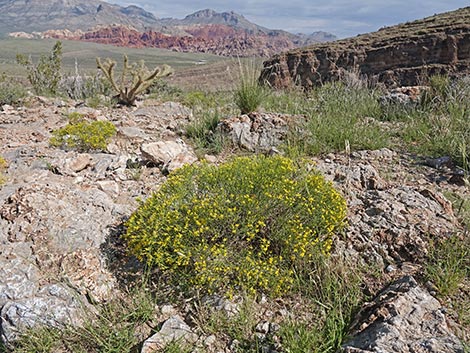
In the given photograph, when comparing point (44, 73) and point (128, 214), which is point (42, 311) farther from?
point (44, 73)

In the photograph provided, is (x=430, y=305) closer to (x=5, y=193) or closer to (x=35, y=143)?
(x=5, y=193)

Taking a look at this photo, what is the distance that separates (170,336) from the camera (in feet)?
7.16

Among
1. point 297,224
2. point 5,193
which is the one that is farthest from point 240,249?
point 5,193

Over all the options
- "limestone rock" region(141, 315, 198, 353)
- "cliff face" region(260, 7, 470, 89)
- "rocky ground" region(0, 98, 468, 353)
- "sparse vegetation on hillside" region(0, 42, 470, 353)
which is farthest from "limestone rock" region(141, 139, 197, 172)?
"cliff face" region(260, 7, 470, 89)

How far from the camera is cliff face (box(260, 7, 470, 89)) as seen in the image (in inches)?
807

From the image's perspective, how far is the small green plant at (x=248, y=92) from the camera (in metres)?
5.86

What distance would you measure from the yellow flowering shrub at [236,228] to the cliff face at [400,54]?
16.0m

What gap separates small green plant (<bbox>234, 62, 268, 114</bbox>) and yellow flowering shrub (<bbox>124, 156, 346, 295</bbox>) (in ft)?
10.5

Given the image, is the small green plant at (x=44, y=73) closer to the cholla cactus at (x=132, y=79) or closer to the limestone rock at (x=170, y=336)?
the cholla cactus at (x=132, y=79)

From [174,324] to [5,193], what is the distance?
2.06 metres

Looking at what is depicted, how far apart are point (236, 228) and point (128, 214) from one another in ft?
3.78

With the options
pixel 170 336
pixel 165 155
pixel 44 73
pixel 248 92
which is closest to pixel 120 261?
pixel 170 336

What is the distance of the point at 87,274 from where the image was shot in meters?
2.60

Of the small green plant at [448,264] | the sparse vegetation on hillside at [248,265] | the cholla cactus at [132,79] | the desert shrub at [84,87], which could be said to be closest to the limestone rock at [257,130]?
the sparse vegetation on hillside at [248,265]
